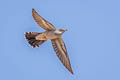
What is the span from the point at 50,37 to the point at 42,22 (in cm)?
51

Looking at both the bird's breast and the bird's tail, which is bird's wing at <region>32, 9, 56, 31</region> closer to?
the bird's breast

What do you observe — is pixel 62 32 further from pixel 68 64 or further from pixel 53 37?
pixel 68 64

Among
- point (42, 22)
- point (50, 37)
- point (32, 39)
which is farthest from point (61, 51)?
point (42, 22)

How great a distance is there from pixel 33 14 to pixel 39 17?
6.5 inches

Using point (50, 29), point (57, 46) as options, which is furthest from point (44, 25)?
point (57, 46)

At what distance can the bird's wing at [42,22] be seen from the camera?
856cm

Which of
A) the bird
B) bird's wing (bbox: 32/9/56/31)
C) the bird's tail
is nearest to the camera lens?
bird's wing (bbox: 32/9/56/31)

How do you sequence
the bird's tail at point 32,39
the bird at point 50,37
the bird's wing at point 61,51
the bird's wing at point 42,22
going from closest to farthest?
1. the bird's wing at point 42,22
2. the bird at point 50,37
3. the bird's tail at point 32,39
4. the bird's wing at point 61,51

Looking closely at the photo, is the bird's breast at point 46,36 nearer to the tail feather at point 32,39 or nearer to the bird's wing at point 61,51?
the tail feather at point 32,39

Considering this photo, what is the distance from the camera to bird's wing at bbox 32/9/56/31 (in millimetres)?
8562

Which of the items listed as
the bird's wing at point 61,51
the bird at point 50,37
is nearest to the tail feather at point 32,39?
the bird at point 50,37

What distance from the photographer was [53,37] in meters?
9.02

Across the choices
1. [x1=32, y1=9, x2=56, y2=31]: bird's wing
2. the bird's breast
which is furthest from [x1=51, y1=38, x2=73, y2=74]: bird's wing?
[x1=32, y1=9, x2=56, y2=31]: bird's wing

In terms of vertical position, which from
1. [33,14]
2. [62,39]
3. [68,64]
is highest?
[33,14]
